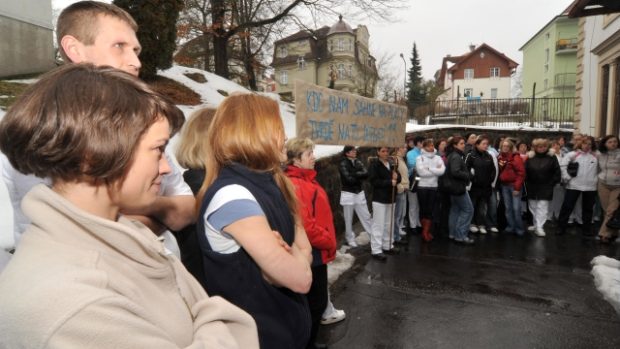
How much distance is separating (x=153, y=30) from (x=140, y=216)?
9.54 m

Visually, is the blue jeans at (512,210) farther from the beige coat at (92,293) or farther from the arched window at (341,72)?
the arched window at (341,72)

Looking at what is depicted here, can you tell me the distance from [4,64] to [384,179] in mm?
7372

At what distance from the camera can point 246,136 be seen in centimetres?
173

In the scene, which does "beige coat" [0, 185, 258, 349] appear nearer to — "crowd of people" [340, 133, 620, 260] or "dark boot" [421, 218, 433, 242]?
"crowd of people" [340, 133, 620, 260]

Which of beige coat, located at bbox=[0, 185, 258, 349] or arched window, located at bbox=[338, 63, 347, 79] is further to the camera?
arched window, located at bbox=[338, 63, 347, 79]

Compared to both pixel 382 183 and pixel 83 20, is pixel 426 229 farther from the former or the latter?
pixel 83 20

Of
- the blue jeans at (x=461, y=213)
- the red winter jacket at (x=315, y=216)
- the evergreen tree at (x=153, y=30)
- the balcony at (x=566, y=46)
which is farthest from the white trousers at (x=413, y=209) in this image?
the balcony at (x=566, y=46)

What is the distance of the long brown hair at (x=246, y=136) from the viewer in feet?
5.64

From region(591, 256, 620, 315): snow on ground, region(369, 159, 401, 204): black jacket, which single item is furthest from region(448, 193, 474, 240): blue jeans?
region(591, 256, 620, 315): snow on ground

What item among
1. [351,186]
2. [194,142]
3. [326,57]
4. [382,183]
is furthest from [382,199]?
[326,57]

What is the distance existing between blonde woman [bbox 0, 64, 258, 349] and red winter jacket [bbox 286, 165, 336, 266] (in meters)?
1.96

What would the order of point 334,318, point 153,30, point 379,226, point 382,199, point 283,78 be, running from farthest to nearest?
1. point 283,78
2. point 153,30
3. point 382,199
4. point 379,226
5. point 334,318

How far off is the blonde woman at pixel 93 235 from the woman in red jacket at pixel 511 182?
7.84 m

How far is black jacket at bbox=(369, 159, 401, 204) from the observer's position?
21.2ft
